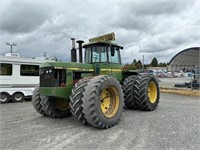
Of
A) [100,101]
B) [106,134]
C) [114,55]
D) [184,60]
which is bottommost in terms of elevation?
[106,134]

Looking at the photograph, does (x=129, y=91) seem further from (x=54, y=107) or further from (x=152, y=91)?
(x=54, y=107)

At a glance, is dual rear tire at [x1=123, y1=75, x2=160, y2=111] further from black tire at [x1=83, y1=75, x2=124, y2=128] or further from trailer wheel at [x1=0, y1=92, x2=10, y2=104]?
trailer wheel at [x1=0, y1=92, x2=10, y2=104]

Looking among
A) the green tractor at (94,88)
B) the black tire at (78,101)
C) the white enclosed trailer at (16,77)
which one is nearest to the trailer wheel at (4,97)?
the white enclosed trailer at (16,77)

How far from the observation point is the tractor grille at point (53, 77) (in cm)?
585

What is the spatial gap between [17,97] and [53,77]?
6944 mm

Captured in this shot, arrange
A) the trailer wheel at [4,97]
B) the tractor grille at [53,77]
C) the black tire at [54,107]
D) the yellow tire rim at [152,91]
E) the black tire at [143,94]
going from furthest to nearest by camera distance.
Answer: the trailer wheel at [4,97], the yellow tire rim at [152,91], the black tire at [143,94], the black tire at [54,107], the tractor grille at [53,77]

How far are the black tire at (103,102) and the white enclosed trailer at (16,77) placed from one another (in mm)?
7301

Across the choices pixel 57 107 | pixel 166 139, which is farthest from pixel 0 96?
pixel 166 139

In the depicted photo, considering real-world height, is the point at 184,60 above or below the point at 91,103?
above

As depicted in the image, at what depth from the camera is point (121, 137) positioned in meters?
4.82

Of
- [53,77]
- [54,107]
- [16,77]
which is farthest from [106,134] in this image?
[16,77]

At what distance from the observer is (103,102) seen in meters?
6.06

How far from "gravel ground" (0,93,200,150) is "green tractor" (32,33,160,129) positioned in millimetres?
407

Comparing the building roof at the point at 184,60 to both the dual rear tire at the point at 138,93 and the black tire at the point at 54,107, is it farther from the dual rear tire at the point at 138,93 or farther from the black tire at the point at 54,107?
the black tire at the point at 54,107
